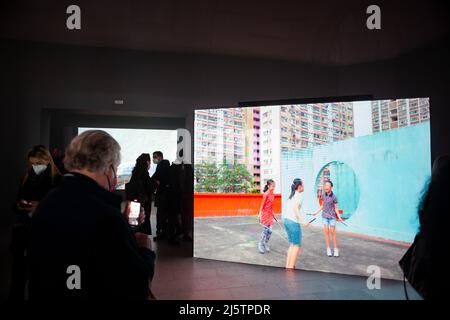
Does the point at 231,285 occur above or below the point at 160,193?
below

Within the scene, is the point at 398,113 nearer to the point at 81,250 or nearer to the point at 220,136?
the point at 220,136

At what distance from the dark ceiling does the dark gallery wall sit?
0.18 metres

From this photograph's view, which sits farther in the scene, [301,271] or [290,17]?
[290,17]

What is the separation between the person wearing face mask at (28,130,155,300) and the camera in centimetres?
96

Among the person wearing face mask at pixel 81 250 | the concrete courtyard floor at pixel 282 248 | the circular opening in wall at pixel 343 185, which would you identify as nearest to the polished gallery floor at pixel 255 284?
the concrete courtyard floor at pixel 282 248

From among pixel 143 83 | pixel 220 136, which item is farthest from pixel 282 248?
pixel 143 83

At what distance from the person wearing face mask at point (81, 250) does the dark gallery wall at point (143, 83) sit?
161 inches

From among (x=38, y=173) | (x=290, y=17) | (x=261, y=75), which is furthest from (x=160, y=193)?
(x=290, y=17)

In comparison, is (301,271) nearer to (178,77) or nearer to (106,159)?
(106,159)

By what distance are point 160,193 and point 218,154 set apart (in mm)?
1298

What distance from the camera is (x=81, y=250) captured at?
959 millimetres

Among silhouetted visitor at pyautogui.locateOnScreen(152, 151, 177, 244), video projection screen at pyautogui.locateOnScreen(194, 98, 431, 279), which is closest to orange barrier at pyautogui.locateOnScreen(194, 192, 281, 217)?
video projection screen at pyautogui.locateOnScreen(194, 98, 431, 279)

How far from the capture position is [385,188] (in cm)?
292
